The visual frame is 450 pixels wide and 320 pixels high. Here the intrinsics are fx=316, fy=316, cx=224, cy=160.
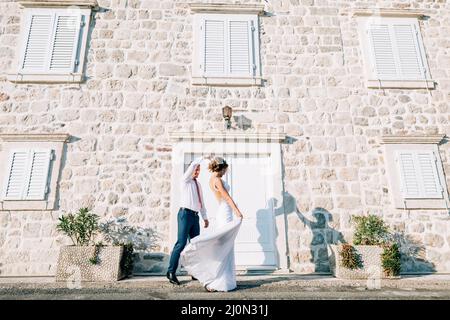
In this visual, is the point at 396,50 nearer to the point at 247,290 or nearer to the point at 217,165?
the point at 217,165

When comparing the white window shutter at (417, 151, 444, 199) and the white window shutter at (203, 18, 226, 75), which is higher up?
the white window shutter at (203, 18, 226, 75)

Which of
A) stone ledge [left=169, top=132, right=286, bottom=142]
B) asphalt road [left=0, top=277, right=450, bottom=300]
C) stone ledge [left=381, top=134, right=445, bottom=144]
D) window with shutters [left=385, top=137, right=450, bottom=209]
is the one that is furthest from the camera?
stone ledge [left=381, top=134, right=445, bottom=144]

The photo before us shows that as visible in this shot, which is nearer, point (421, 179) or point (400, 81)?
point (421, 179)

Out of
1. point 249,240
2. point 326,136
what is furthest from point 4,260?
point 326,136

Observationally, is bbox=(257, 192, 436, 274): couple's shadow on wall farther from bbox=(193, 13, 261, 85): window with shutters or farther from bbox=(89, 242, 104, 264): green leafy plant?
bbox=(89, 242, 104, 264): green leafy plant

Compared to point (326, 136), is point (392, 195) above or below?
below

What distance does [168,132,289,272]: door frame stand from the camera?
251 inches

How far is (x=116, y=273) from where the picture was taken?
16.4ft

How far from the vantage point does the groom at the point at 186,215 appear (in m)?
4.49

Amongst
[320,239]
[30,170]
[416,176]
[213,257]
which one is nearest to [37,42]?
[30,170]

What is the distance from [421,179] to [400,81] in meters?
2.32

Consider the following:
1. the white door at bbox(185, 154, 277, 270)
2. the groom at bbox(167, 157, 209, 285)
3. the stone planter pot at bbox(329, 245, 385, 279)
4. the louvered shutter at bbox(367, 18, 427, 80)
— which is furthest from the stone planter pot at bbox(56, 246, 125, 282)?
the louvered shutter at bbox(367, 18, 427, 80)
